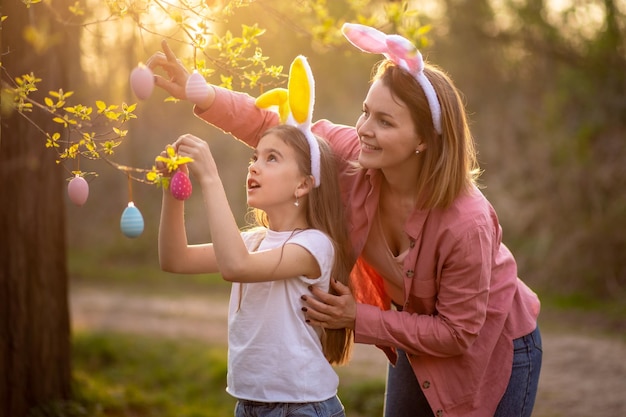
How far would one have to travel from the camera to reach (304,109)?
2.35 m

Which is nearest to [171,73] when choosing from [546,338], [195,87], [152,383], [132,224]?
[195,87]

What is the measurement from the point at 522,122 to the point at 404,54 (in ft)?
25.9

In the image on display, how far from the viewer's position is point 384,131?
2305 mm

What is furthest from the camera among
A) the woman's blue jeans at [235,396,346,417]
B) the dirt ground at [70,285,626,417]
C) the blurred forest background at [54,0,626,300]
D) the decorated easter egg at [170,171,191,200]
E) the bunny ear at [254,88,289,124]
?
the blurred forest background at [54,0,626,300]

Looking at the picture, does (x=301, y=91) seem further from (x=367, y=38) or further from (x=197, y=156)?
(x=197, y=156)

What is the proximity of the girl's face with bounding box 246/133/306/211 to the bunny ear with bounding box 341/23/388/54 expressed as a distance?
0.39 metres

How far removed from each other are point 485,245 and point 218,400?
3157 mm

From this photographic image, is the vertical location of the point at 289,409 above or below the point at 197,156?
below

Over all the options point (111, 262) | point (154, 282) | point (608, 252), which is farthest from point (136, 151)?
point (608, 252)

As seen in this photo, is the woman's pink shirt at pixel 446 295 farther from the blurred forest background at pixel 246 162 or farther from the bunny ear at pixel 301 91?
the blurred forest background at pixel 246 162

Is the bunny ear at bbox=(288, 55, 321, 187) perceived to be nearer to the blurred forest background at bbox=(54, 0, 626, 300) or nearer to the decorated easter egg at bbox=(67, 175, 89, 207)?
the decorated easter egg at bbox=(67, 175, 89, 207)

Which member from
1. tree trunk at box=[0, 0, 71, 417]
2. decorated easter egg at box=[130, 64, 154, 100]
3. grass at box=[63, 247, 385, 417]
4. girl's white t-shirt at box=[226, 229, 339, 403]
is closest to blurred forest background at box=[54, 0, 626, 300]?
grass at box=[63, 247, 385, 417]

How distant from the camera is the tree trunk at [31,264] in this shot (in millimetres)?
3734

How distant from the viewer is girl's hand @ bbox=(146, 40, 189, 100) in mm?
2244
